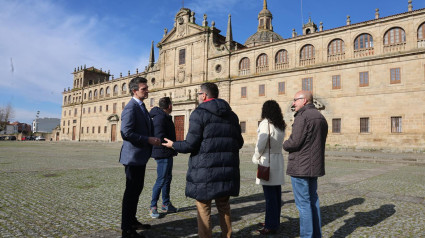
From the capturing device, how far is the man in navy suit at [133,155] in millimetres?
3334

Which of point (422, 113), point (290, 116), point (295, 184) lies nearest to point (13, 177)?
point (295, 184)

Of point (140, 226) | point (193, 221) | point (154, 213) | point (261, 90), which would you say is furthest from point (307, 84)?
point (140, 226)

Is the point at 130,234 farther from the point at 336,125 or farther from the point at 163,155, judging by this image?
the point at 336,125

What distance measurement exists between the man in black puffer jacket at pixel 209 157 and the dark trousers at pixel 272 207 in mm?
985

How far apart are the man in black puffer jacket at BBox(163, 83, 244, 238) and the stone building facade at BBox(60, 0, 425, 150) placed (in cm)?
2266

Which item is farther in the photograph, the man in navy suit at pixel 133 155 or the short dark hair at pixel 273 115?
the short dark hair at pixel 273 115

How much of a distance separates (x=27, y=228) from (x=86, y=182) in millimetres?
3547

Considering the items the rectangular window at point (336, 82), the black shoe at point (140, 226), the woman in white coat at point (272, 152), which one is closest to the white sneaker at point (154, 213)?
the black shoe at point (140, 226)

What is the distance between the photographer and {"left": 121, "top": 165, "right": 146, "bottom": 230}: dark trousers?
3311mm

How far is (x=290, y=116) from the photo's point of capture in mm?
25438

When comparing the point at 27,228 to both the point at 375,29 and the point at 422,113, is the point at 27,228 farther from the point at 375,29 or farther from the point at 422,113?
the point at 375,29

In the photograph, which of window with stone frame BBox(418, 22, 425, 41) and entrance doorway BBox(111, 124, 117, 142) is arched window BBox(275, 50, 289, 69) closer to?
window with stone frame BBox(418, 22, 425, 41)

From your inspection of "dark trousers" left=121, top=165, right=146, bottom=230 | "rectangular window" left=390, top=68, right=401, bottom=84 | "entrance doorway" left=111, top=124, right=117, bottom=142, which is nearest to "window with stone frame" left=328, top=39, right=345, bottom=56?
"rectangular window" left=390, top=68, right=401, bottom=84

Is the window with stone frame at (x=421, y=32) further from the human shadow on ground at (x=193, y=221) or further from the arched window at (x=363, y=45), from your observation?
the human shadow on ground at (x=193, y=221)
